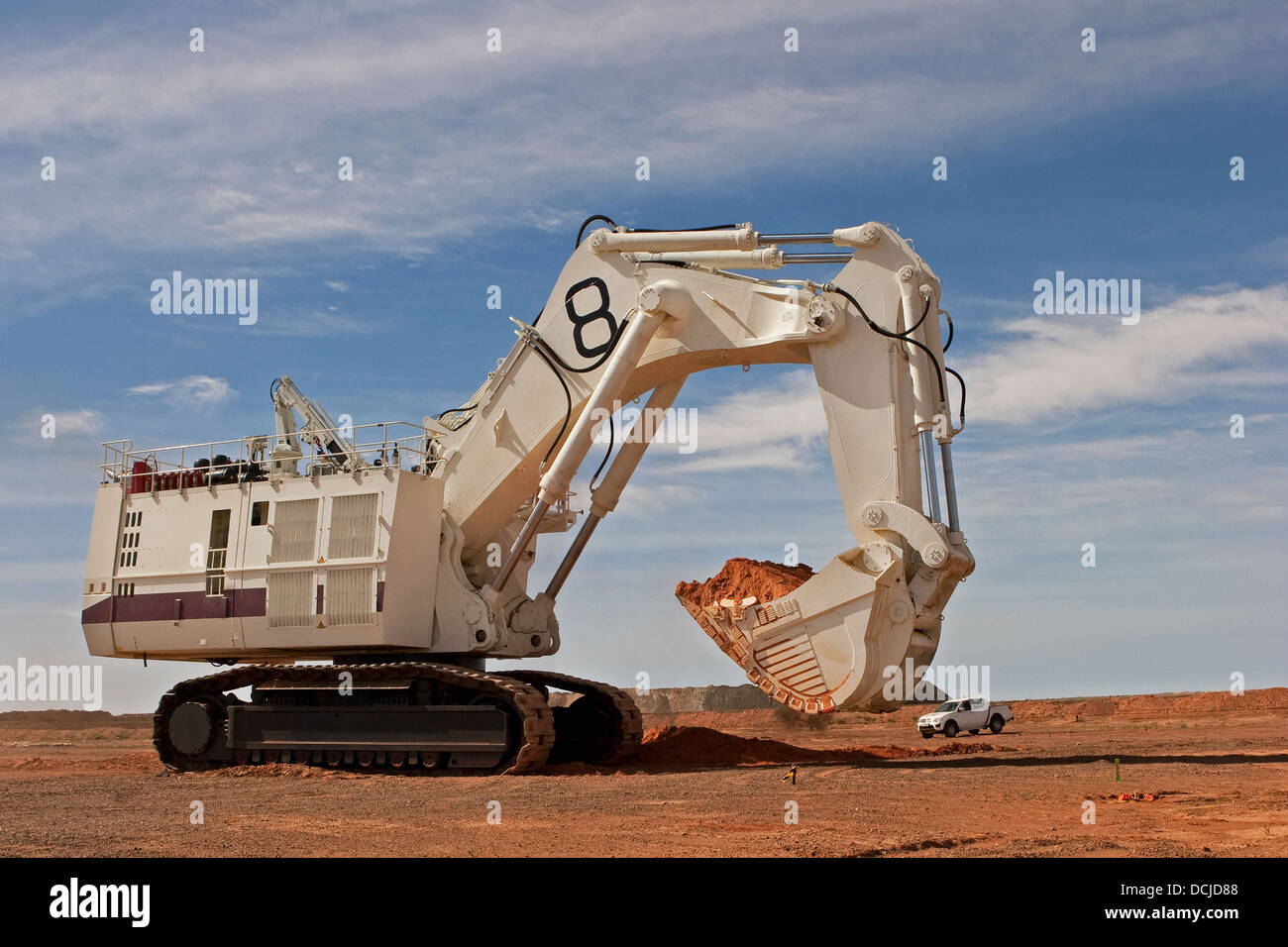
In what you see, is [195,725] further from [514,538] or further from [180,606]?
[514,538]

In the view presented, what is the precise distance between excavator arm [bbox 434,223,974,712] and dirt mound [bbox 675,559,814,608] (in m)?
0.46

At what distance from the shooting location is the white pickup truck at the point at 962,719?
111 ft

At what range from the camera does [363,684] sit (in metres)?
20.6

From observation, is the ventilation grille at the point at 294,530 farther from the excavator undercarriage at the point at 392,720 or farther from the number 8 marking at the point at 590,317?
the number 8 marking at the point at 590,317

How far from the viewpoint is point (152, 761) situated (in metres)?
26.3

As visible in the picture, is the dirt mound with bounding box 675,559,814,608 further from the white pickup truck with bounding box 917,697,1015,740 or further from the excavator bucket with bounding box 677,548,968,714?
the white pickup truck with bounding box 917,697,1015,740

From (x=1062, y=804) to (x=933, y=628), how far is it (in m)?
3.90

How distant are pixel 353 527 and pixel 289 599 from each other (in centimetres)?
170

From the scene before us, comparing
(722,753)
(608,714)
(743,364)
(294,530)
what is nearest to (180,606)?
(294,530)

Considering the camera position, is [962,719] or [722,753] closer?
[722,753]

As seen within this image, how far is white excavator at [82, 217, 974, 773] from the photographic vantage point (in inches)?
718

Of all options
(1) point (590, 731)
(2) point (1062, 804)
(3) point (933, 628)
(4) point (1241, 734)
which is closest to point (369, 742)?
(1) point (590, 731)
